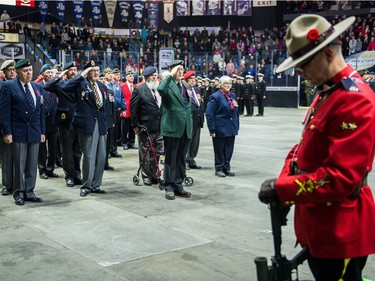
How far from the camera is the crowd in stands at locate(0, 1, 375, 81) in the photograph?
27062 millimetres

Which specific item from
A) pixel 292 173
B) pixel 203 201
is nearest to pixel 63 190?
pixel 203 201

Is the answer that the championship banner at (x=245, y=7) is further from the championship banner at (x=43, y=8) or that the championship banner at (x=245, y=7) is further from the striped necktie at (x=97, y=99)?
the striped necktie at (x=97, y=99)

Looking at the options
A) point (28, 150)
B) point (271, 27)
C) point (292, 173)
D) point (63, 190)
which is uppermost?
point (271, 27)

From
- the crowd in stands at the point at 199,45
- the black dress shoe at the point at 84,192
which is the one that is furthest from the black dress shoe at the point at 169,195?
the crowd in stands at the point at 199,45

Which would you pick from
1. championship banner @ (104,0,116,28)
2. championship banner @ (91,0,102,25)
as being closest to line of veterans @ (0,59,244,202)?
championship banner @ (91,0,102,25)

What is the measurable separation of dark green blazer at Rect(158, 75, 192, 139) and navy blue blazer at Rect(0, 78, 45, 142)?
1715 millimetres

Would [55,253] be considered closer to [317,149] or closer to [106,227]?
[106,227]

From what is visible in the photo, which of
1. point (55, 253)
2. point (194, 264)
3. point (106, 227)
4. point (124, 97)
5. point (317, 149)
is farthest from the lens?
point (124, 97)

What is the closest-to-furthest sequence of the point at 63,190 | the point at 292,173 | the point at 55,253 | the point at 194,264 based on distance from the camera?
1. the point at 292,173
2. the point at 194,264
3. the point at 55,253
4. the point at 63,190

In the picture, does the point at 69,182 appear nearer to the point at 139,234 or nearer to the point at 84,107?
the point at 84,107

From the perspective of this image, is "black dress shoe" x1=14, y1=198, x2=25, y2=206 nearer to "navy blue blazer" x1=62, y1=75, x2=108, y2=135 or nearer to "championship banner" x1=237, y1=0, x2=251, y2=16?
"navy blue blazer" x1=62, y1=75, x2=108, y2=135

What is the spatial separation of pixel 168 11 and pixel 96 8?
5.03m

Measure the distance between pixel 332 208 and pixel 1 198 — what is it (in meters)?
5.89

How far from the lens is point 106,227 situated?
19.2 feet
